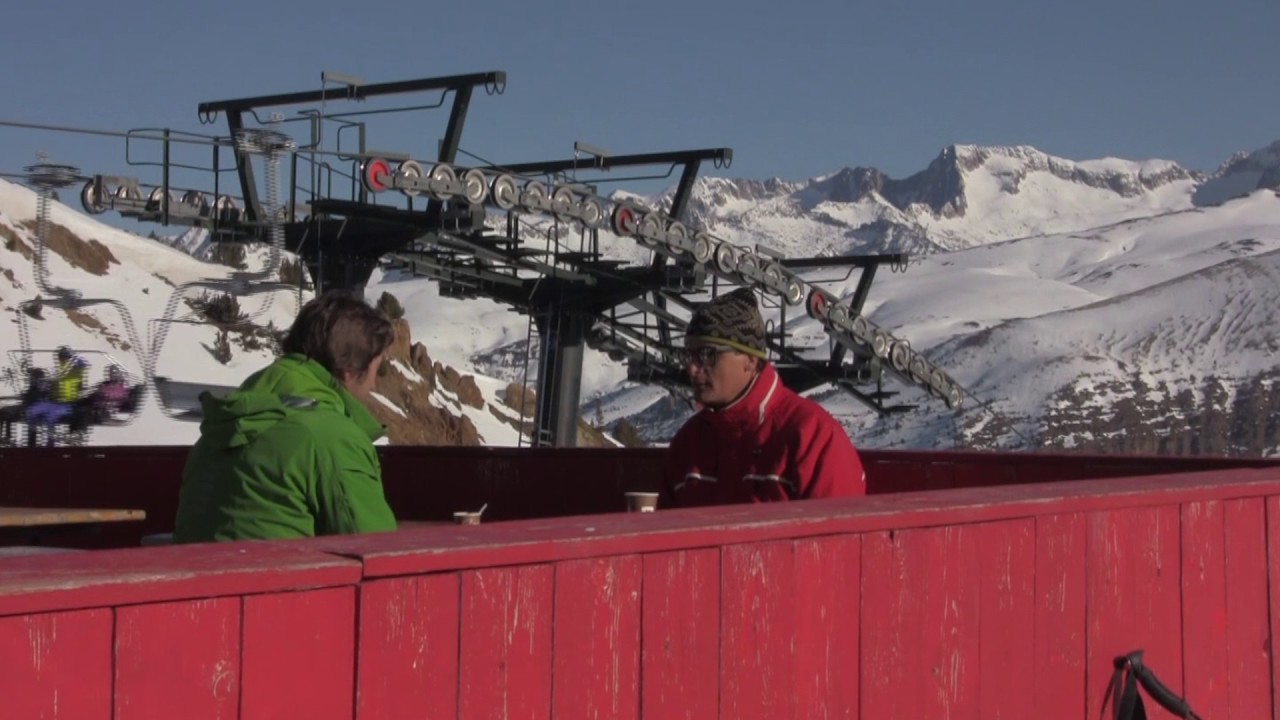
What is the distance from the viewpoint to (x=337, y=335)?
15.3ft

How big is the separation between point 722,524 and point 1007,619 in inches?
48.1

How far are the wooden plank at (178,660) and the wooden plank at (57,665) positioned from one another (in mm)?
30

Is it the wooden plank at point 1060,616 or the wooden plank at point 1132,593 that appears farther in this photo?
the wooden plank at point 1132,593

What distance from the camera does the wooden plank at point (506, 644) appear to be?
3268 millimetres

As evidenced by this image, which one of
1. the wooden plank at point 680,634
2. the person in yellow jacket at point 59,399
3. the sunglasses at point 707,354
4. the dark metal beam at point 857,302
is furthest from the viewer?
the dark metal beam at point 857,302

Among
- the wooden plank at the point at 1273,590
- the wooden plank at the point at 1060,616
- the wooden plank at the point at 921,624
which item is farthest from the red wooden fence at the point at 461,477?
the wooden plank at the point at 921,624

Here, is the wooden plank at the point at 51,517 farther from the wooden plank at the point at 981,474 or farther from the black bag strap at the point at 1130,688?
the black bag strap at the point at 1130,688

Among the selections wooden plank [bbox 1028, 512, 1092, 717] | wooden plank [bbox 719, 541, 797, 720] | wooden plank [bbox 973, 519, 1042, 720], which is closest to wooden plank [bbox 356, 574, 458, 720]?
wooden plank [bbox 719, 541, 797, 720]

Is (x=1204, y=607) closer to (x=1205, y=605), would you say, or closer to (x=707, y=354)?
(x=1205, y=605)

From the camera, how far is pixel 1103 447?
75.0 meters

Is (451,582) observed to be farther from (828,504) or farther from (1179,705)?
(1179,705)

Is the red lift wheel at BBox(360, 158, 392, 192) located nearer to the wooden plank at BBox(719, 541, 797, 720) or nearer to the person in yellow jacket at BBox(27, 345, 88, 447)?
the person in yellow jacket at BBox(27, 345, 88, 447)

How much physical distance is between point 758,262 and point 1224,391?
73206 millimetres

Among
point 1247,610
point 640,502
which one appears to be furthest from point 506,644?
point 1247,610
